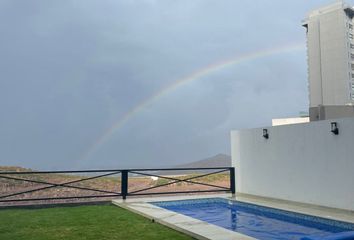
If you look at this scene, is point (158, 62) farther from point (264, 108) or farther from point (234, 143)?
point (234, 143)

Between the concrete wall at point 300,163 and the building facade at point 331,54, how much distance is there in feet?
172

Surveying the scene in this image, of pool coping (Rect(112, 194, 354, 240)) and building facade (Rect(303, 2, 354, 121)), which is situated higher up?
building facade (Rect(303, 2, 354, 121))

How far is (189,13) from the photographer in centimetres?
1430

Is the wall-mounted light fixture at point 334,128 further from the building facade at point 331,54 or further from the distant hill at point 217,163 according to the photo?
the building facade at point 331,54

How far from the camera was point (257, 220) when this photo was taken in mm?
7258

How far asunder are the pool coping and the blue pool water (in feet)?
0.57

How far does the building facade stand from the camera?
2309 inches

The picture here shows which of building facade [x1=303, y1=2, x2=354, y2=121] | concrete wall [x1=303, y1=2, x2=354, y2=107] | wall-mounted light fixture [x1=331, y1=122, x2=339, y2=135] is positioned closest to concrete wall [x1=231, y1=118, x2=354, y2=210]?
wall-mounted light fixture [x1=331, y1=122, x2=339, y2=135]

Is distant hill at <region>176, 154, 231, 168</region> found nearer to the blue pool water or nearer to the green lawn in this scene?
the blue pool water

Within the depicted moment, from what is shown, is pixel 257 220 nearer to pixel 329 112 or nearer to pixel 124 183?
pixel 124 183

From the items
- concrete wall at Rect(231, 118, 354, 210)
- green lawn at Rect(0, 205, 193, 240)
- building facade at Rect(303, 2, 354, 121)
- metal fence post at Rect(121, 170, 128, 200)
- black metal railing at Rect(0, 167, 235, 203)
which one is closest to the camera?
green lawn at Rect(0, 205, 193, 240)

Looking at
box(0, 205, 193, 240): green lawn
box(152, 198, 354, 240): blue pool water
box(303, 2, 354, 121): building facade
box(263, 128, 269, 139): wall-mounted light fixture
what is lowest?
box(152, 198, 354, 240): blue pool water

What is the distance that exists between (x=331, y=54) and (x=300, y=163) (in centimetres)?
5822

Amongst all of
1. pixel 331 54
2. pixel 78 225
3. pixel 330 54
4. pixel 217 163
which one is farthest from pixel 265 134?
pixel 330 54
